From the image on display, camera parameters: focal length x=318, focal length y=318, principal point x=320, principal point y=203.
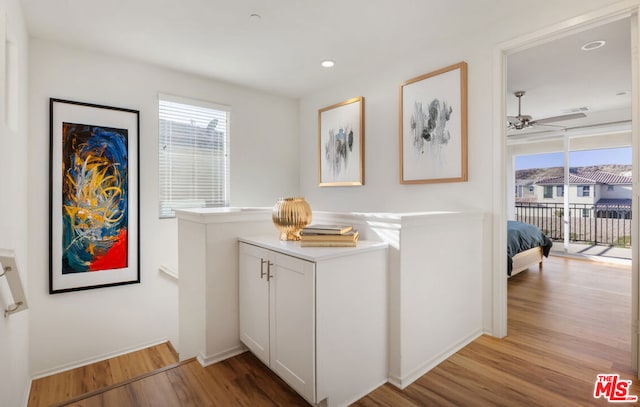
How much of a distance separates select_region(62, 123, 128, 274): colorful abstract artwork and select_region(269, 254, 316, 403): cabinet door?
85.5 inches

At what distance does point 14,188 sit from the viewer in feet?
6.66

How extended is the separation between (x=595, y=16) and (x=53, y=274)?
4.61 m

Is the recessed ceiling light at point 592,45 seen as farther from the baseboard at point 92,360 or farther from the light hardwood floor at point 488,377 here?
the baseboard at point 92,360

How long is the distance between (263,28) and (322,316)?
2338 millimetres

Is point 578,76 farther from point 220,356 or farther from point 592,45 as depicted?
point 220,356

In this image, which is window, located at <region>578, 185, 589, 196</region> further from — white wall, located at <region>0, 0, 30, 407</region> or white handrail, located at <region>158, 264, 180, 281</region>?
white wall, located at <region>0, 0, 30, 407</region>

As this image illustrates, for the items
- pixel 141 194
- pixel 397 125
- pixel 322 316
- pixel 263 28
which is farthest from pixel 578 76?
pixel 141 194

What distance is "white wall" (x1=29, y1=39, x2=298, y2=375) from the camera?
2773 mm

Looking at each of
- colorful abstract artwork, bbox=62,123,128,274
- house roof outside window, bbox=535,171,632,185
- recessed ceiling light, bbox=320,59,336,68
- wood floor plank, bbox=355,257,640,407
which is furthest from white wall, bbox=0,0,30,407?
house roof outside window, bbox=535,171,632,185

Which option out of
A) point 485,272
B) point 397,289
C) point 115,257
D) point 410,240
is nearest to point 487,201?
point 485,272

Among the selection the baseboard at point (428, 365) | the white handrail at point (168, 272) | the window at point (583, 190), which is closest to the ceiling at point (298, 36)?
the white handrail at point (168, 272)

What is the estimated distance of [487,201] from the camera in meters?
2.53

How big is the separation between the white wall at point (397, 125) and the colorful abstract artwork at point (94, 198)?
232 centimetres

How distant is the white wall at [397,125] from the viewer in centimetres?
246
